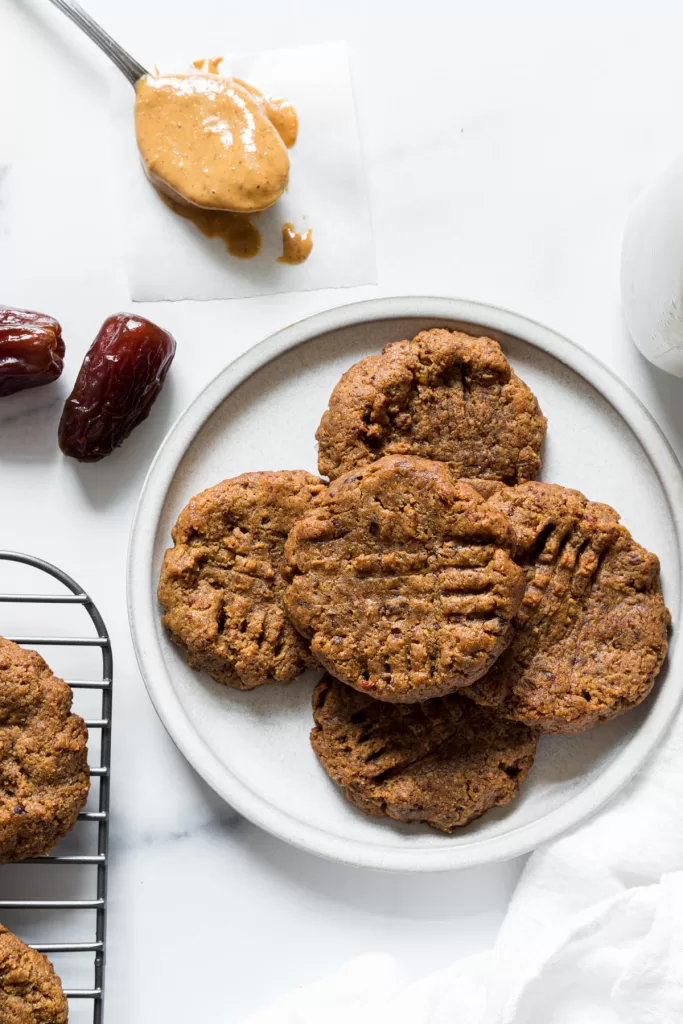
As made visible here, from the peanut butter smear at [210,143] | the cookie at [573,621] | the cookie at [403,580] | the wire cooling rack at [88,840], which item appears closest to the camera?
the cookie at [403,580]

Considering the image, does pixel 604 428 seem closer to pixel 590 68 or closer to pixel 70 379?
pixel 590 68

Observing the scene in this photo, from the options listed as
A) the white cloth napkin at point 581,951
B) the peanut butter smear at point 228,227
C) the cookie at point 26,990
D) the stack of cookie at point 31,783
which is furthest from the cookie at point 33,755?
the peanut butter smear at point 228,227

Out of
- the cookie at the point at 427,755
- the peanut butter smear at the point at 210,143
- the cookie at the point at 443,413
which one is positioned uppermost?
the peanut butter smear at the point at 210,143

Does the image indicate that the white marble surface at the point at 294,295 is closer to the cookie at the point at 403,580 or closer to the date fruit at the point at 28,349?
the date fruit at the point at 28,349

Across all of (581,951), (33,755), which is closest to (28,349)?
(33,755)

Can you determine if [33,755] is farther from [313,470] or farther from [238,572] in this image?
[313,470]
